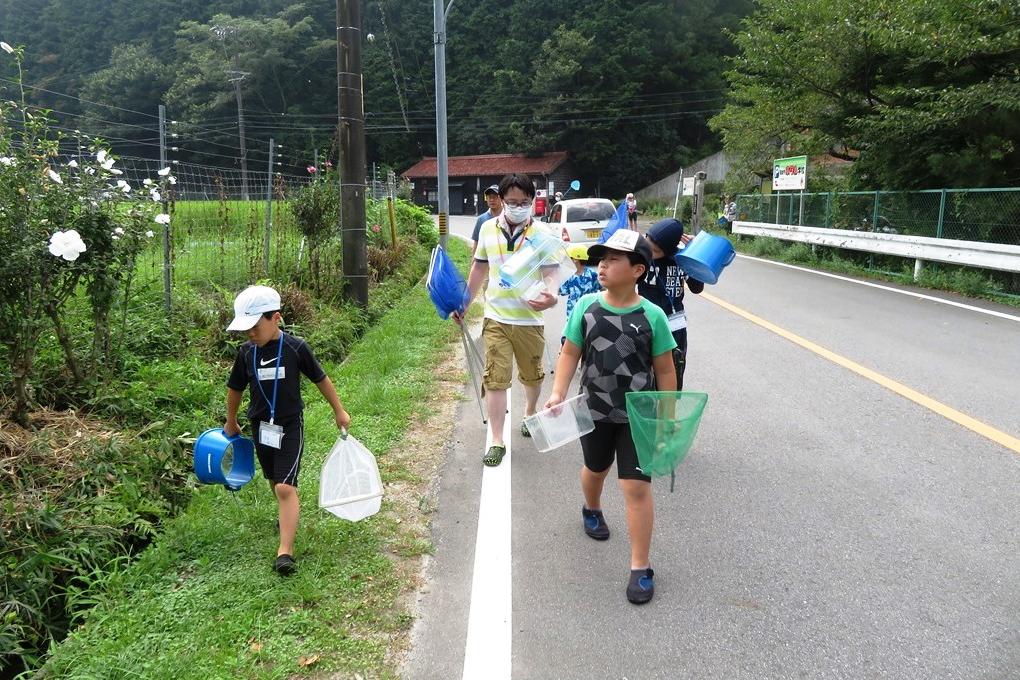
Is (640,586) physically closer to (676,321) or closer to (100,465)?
(676,321)

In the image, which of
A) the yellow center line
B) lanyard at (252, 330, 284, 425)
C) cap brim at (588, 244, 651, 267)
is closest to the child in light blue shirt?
cap brim at (588, 244, 651, 267)

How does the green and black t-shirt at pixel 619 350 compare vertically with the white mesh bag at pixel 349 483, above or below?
above

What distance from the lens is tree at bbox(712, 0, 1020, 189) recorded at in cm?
1224

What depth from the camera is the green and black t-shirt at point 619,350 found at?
3.20 metres

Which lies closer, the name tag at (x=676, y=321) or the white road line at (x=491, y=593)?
the white road line at (x=491, y=593)

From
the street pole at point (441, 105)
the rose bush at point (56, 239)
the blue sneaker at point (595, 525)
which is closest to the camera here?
the blue sneaker at point (595, 525)

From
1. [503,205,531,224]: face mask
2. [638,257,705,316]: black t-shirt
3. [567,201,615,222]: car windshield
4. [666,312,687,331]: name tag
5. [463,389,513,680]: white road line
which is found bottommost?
[463,389,513,680]: white road line

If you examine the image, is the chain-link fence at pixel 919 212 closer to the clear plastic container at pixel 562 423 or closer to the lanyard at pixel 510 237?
the lanyard at pixel 510 237

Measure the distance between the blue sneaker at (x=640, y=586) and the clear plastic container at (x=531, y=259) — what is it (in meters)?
2.07

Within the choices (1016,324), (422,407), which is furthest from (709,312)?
(422,407)

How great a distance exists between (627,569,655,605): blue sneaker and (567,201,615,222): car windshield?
14.9 metres

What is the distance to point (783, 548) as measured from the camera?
3578 millimetres

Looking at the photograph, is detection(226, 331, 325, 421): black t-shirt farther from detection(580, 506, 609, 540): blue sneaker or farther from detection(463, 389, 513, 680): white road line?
detection(580, 506, 609, 540): blue sneaker

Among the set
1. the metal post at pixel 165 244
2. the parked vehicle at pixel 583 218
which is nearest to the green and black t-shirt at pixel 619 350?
the metal post at pixel 165 244
